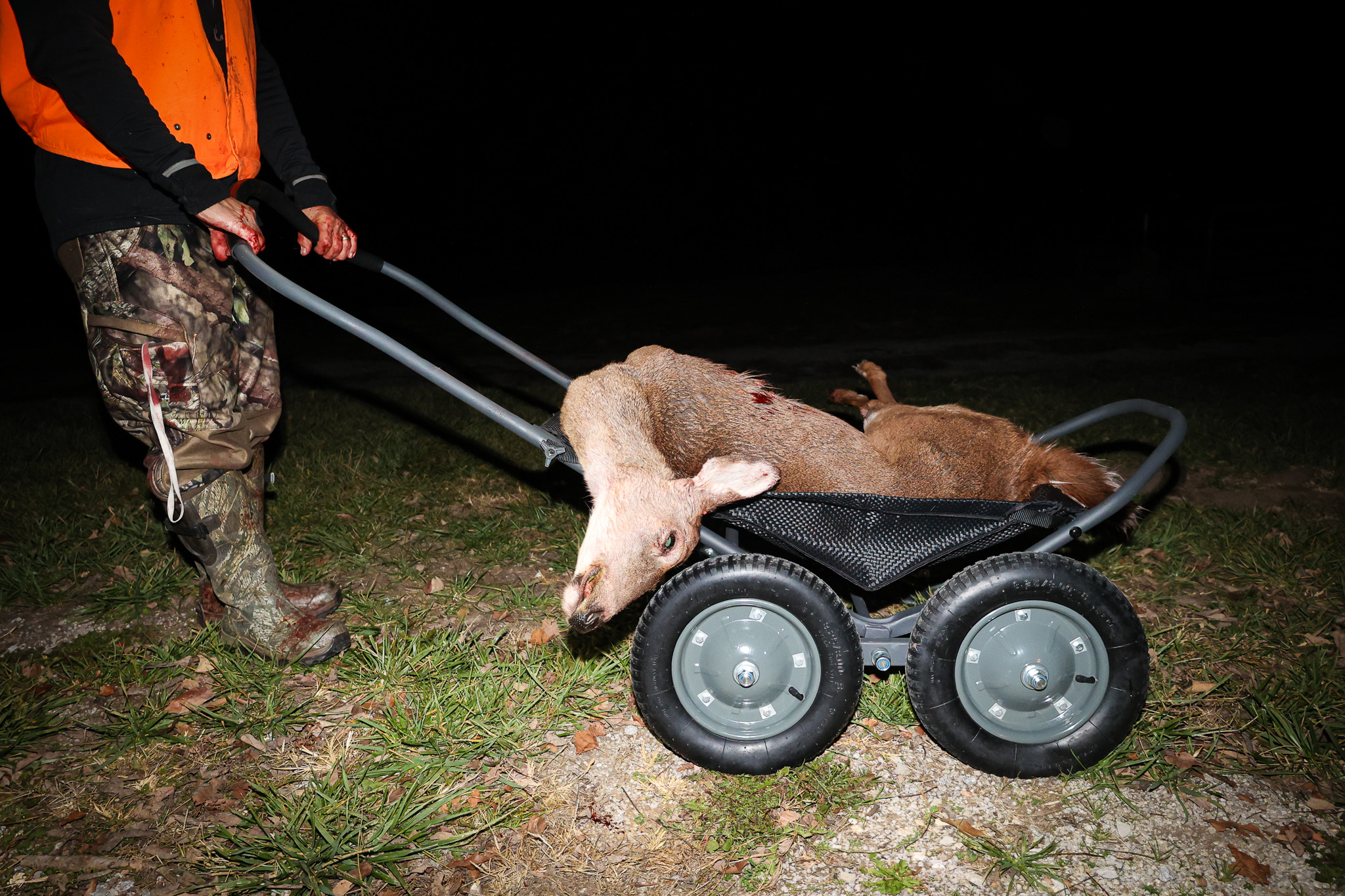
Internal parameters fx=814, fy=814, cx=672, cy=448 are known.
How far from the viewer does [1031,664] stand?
9.17ft

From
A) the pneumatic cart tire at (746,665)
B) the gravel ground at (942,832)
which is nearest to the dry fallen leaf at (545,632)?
the gravel ground at (942,832)

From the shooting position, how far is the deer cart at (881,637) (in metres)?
2.73

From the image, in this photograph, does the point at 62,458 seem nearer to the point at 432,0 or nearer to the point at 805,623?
the point at 805,623

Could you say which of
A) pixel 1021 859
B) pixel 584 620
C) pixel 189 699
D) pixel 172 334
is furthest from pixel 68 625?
pixel 1021 859

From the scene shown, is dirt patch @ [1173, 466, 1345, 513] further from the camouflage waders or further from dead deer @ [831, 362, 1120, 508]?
the camouflage waders

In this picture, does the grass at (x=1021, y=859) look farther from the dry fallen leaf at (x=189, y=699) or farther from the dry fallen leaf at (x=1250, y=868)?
the dry fallen leaf at (x=189, y=699)

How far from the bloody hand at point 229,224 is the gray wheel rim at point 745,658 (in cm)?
213

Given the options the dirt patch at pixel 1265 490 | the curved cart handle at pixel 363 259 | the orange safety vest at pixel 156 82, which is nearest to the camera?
the orange safety vest at pixel 156 82

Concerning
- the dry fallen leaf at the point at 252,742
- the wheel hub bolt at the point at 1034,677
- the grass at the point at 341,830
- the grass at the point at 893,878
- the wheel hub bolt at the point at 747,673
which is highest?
the wheel hub bolt at the point at 1034,677

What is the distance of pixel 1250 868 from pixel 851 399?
2796 mm

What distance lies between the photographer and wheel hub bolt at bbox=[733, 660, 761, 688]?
110 inches

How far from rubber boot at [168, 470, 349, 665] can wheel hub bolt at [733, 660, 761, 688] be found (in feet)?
6.17

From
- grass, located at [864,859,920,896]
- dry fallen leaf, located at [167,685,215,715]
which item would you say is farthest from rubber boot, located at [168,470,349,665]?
grass, located at [864,859,920,896]

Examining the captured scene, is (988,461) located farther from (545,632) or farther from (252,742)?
(252,742)
